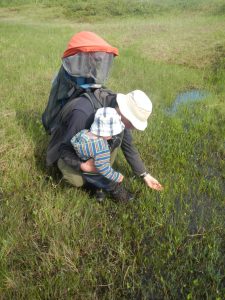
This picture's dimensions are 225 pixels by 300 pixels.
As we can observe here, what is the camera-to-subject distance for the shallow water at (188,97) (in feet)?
18.3

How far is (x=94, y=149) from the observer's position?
99.7 inches

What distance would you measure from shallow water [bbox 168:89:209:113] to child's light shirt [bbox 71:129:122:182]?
2952 millimetres

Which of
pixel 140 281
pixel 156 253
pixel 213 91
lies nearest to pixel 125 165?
pixel 156 253

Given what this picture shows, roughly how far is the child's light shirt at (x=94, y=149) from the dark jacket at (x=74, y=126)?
0.09 meters

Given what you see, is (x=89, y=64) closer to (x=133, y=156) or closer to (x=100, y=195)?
(x=133, y=156)

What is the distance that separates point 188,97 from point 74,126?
12.9 ft

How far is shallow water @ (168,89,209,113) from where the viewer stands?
18.3 feet

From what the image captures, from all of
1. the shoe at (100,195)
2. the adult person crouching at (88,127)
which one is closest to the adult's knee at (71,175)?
the adult person crouching at (88,127)

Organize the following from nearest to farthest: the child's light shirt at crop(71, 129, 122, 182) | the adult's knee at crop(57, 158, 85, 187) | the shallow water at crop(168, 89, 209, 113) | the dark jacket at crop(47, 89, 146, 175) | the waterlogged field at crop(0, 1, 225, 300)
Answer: the waterlogged field at crop(0, 1, 225, 300) → the child's light shirt at crop(71, 129, 122, 182) → the dark jacket at crop(47, 89, 146, 175) → the adult's knee at crop(57, 158, 85, 187) → the shallow water at crop(168, 89, 209, 113)

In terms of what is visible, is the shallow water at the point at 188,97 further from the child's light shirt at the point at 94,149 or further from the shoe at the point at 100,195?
the child's light shirt at the point at 94,149

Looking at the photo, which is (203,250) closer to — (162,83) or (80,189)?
(80,189)

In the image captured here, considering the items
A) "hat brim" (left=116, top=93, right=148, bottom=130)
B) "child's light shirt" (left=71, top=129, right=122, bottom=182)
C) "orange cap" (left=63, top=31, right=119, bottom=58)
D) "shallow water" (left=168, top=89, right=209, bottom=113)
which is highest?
"orange cap" (left=63, top=31, right=119, bottom=58)

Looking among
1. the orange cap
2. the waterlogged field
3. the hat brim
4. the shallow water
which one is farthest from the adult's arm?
the shallow water

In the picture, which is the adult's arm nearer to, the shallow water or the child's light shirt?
the child's light shirt
